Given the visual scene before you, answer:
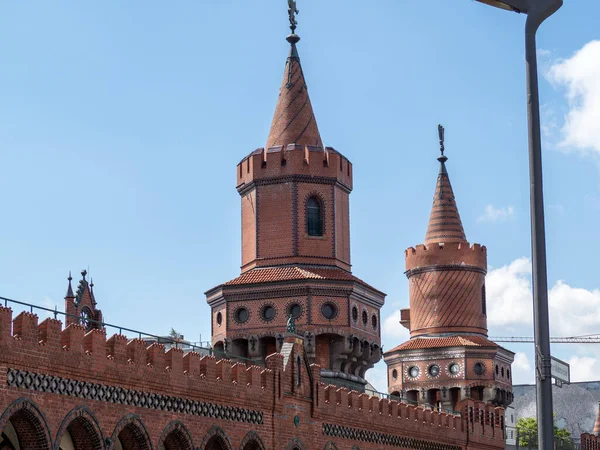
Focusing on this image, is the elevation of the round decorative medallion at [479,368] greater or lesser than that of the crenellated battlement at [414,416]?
greater

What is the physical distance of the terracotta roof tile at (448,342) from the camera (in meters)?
57.5

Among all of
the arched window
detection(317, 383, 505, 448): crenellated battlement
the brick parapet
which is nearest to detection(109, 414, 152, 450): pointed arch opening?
detection(317, 383, 505, 448): crenellated battlement

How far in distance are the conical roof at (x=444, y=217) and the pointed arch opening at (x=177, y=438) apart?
30.1m

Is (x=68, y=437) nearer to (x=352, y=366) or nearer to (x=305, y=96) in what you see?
(x=352, y=366)

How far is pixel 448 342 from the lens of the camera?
57875mm

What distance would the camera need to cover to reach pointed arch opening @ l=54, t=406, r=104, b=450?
92.3ft

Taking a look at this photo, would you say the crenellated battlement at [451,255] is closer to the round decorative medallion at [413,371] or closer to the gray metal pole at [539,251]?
the round decorative medallion at [413,371]

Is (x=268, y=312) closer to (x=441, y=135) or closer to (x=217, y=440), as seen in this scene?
(x=217, y=440)

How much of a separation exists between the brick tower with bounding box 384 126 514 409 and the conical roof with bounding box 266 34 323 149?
14.4m

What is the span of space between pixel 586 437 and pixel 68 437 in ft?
171

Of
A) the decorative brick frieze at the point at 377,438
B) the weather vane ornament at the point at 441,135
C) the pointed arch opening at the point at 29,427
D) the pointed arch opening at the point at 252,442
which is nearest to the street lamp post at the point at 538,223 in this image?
the pointed arch opening at the point at 29,427

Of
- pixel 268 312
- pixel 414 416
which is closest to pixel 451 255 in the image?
pixel 414 416

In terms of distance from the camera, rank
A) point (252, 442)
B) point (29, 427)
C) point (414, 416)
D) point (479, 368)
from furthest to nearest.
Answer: point (479, 368) < point (414, 416) < point (252, 442) < point (29, 427)

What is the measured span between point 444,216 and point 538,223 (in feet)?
158
